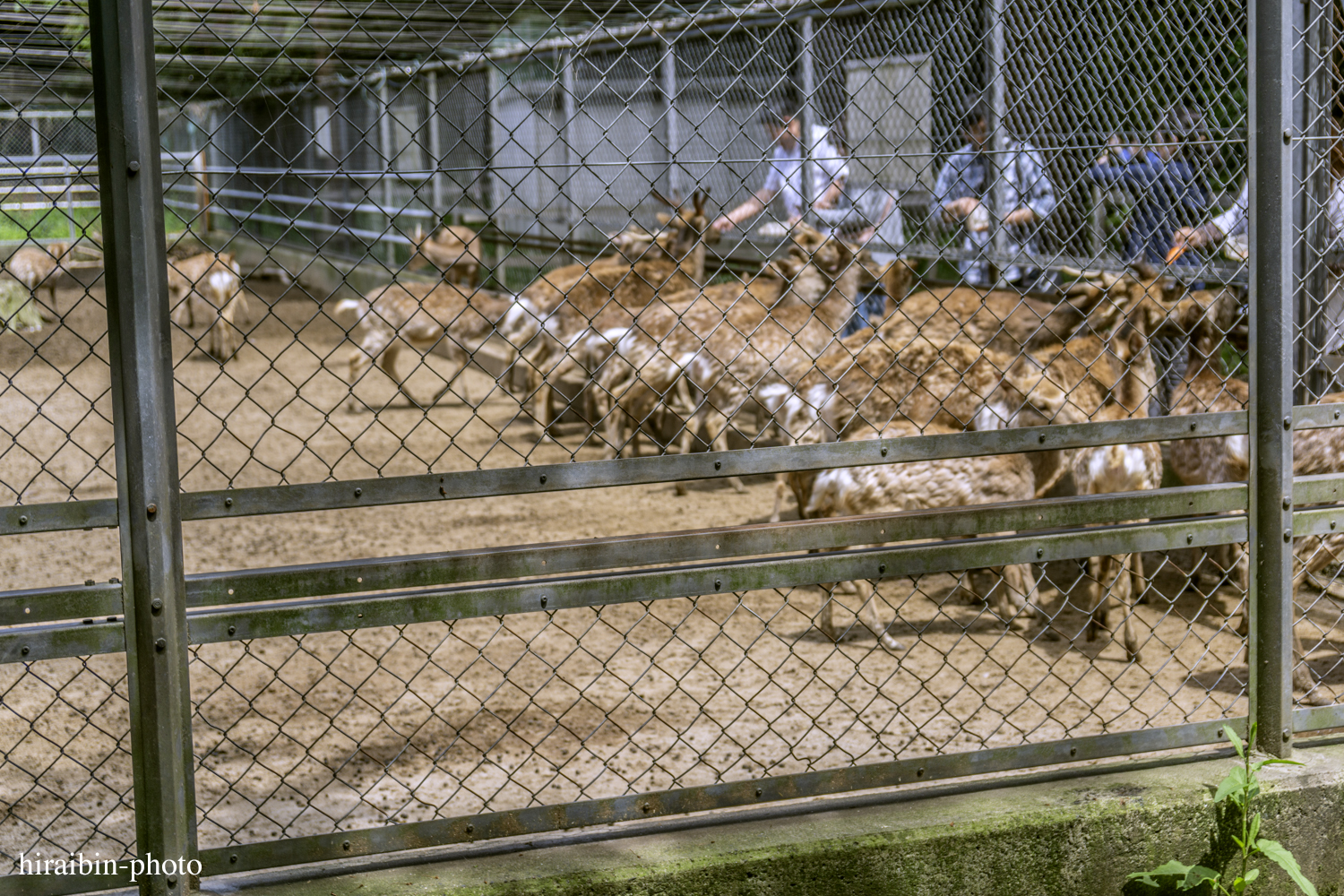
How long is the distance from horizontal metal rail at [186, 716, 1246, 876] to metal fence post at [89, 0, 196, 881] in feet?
0.62

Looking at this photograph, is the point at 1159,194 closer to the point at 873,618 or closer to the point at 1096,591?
the point at 1096,591

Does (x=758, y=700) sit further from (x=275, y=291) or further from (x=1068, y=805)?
(x=275, y=291)

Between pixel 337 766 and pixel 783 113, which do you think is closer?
pixel 337 766

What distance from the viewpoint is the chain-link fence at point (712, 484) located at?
2854 mm

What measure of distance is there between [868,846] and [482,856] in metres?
0.90

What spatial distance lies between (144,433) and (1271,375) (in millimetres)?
2695

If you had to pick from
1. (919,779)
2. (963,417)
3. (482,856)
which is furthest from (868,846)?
(963,417)

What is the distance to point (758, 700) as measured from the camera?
5324 millimetres

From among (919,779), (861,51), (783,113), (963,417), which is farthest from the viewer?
(783,113)

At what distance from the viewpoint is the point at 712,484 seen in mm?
9508

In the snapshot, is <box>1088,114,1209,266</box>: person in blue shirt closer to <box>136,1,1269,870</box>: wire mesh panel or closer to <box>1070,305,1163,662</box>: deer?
<box>136,1,1269,870</box>: wire mesh panel

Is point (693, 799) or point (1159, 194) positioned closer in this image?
point (693, 799)

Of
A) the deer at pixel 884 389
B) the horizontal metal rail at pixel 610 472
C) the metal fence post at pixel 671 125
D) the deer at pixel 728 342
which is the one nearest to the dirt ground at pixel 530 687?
the horizontal metal rail at pixel 610 472

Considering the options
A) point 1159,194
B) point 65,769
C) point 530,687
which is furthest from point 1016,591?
point 65,769
